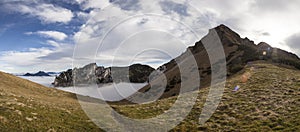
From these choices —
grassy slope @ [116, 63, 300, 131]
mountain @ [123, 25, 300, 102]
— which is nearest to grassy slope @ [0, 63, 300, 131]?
grassy slope @ [116, 63, 300, 131]

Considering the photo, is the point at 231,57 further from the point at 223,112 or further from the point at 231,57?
the point at 223,112

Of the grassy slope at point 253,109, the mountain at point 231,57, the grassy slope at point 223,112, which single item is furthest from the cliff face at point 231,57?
the grassy slope at point 223,112

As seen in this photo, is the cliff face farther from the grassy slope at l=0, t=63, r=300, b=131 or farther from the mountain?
the grassy slope at l=0, t=63, r=300, b=131

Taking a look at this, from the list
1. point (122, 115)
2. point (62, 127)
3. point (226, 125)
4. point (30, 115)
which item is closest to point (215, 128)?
point (226, 125)

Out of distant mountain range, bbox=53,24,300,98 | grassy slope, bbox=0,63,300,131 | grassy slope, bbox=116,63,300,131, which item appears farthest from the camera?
distant mountain range, bbox=53,24,300,98

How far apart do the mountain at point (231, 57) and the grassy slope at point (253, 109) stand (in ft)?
85.7

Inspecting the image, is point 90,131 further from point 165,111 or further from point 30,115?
point 165,111

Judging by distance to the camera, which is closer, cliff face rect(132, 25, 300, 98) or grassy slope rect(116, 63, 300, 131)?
grassy slope rect(116, 63, 300, 131)

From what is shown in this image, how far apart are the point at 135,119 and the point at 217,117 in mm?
11798

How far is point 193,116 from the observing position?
35.1 m

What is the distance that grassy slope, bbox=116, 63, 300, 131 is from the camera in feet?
97.2

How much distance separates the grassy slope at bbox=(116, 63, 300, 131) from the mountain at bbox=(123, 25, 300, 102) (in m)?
26.1

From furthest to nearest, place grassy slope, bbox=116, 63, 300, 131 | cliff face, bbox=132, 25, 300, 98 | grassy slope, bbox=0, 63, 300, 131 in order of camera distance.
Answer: cliff face, bbox=132, 25, 300, 98, grassy slope, bbox=116, 63, 300, 131, grassy slope, bbox=0, 63, 300, 131

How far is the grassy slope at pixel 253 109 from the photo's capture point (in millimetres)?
29641
